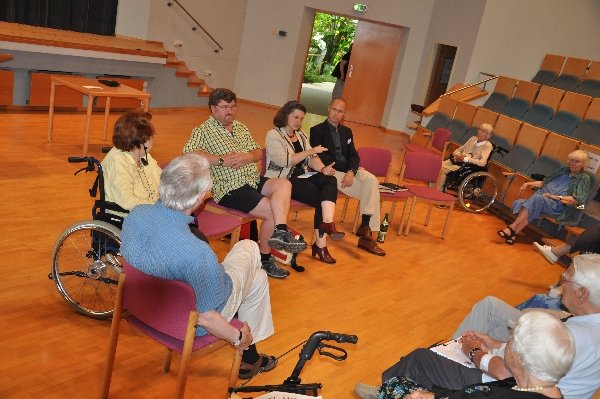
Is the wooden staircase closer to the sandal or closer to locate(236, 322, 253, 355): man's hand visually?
the sandal

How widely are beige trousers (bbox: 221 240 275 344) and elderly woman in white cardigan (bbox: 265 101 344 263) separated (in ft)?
5.61

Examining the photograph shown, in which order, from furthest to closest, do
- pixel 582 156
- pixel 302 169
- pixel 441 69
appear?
pixel 441 69 → pixel 582 156 → pixel 302 169

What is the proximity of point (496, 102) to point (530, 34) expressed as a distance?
216 centimetres

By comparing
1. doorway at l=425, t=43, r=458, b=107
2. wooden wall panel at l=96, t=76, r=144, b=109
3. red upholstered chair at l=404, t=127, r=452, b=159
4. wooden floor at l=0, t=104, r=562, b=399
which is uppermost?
doorway at l=425, t=43, r=458, b=107

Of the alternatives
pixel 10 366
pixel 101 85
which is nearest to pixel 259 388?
pixel 10 366

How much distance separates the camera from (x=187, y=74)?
36.2ft

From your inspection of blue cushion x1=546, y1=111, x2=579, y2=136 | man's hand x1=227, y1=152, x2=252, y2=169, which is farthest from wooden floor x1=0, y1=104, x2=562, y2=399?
blue cushion x1=546, y1=111, x2=579, y2=136

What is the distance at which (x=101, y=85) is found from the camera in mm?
7043

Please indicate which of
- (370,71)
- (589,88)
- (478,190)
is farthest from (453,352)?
(370,71)

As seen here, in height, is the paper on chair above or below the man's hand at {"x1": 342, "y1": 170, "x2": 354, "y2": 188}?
below

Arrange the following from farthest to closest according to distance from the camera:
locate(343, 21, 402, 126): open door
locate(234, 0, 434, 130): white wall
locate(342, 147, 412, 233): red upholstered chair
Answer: locate(343, 21, 402, 126): open door → locate(234, 0, 434, 130): white wall → locate(342, 147, 412, 233): red upholstered chair

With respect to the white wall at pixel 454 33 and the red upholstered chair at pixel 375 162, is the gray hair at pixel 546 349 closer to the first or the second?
the red upholstered chair at pixel 375 162

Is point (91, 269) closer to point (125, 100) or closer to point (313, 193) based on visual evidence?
point (313, 193)

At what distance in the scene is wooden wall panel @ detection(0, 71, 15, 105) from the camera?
7762mm
